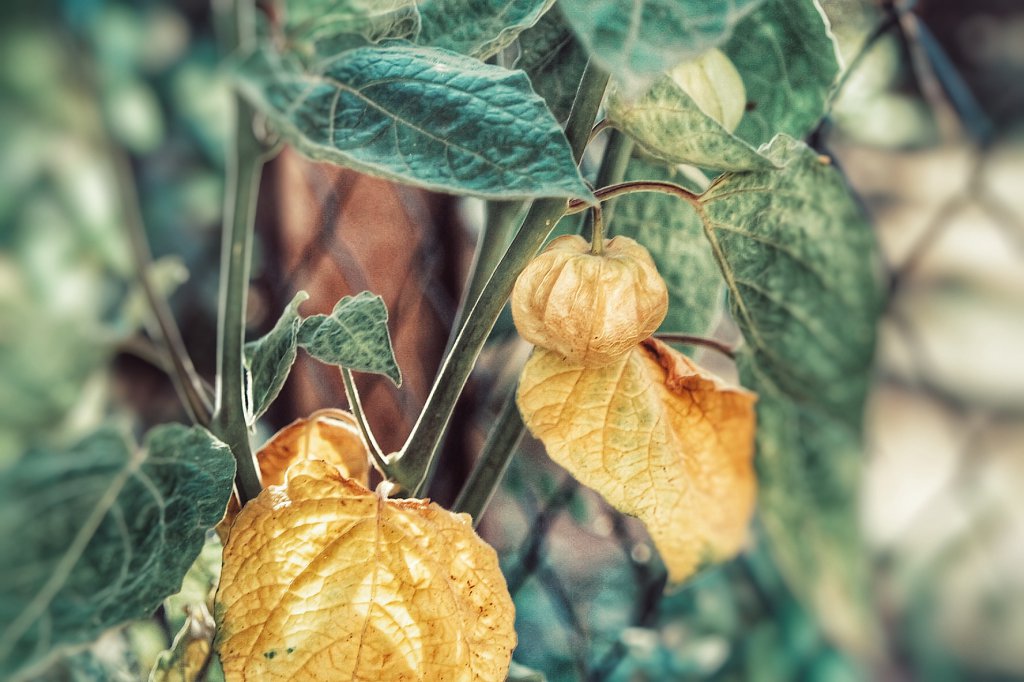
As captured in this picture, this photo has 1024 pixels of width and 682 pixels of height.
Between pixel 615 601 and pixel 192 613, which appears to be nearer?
pixel 192 613

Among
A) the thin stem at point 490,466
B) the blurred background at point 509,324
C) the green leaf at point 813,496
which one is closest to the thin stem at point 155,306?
the blurred background at point 509,324

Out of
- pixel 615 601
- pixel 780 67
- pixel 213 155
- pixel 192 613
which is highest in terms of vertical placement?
pixel 780 67

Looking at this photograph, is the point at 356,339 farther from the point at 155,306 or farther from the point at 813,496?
the point at 813,496

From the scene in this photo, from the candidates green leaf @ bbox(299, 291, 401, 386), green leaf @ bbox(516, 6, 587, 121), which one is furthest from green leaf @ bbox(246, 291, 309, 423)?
green leaf @ bbox(516, 6, 587, 121)

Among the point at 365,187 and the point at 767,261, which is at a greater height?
the point at 767,261

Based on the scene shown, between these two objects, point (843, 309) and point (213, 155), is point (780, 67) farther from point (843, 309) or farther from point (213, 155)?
point (213, 155)

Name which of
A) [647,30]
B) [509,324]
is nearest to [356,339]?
[647,30]

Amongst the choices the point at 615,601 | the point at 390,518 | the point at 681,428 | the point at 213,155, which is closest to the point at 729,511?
the point at 681,428
